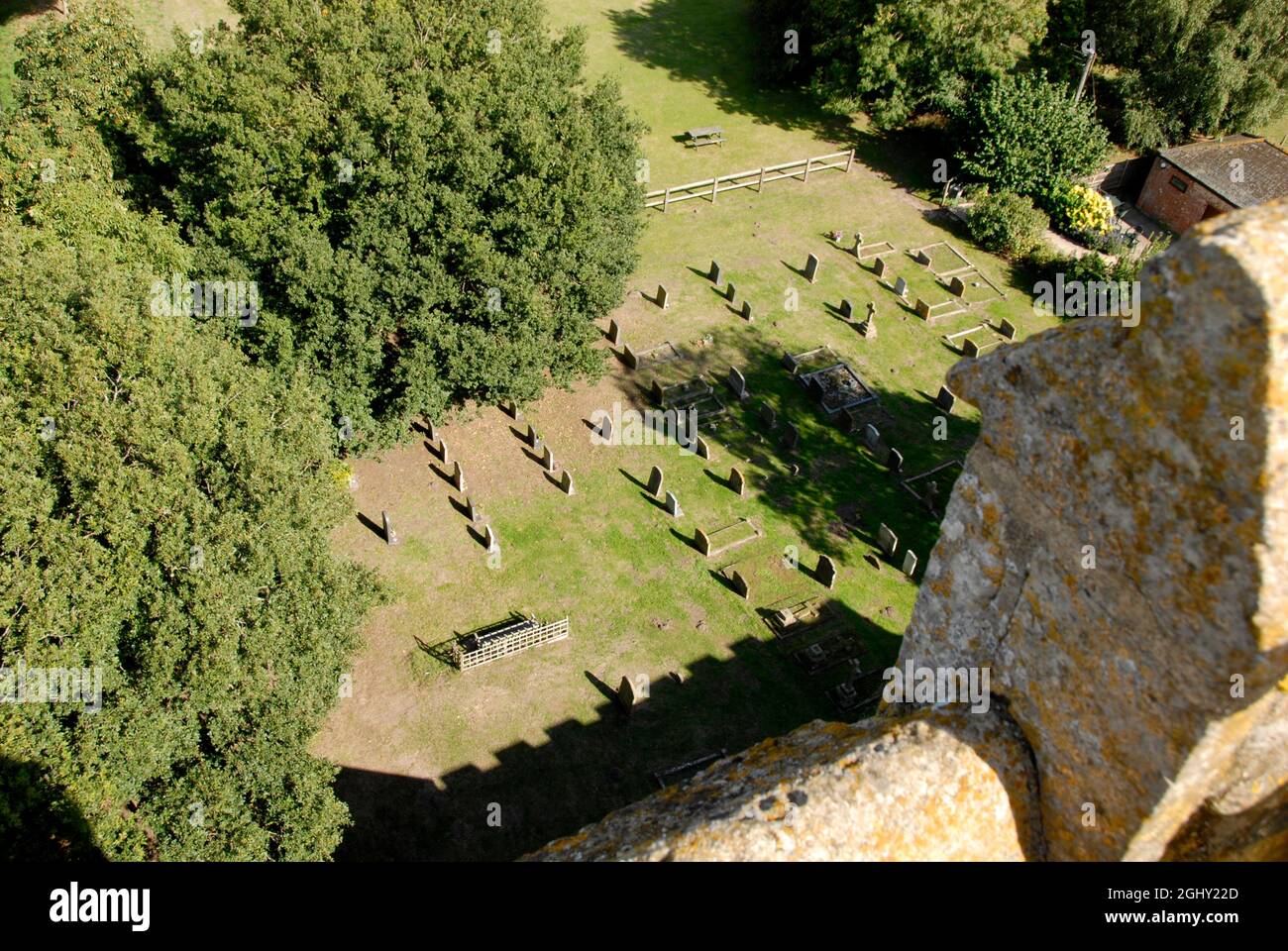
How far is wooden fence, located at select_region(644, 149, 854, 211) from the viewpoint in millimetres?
41781

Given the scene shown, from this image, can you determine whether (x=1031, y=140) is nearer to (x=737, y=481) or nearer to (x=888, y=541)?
(x=888, y=541)

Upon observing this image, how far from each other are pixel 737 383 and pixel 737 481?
16.8ft

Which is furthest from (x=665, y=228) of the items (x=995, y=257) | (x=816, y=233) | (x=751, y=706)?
(x=751, y=706)

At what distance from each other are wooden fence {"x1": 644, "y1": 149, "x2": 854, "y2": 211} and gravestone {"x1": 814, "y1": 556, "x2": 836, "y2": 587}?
21.5 m

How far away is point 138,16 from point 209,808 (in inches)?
1758

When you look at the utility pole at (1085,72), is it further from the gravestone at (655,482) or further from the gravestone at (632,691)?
the gravestone at (632,691)

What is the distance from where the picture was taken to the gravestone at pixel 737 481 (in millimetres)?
29391

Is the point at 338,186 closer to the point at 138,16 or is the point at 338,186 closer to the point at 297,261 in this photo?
the point at 297,261

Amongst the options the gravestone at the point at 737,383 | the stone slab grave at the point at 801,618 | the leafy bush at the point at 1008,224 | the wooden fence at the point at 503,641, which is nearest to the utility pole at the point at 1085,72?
the leafy bush at the point at 1008,224

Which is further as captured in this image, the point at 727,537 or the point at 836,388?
the point at 836,388

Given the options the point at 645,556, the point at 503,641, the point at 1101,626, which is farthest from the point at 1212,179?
the point at 1101,626

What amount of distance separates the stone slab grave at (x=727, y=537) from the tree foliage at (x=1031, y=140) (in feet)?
82.0

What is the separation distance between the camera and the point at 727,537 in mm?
28312

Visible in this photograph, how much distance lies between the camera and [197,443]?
19.7 metres
